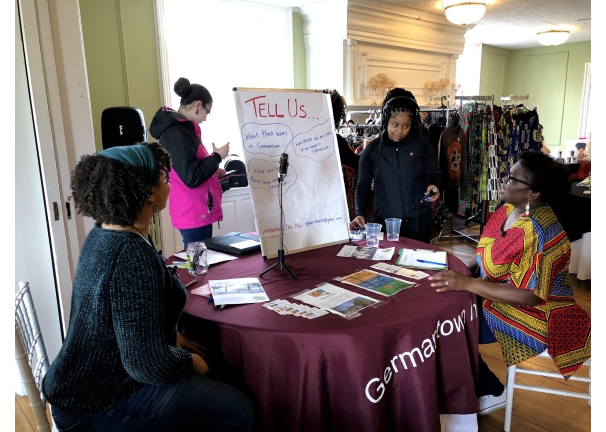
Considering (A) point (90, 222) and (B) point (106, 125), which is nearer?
(A) point (90, 222)

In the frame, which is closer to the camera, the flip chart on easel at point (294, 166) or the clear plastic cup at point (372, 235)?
the flip chart on easel at point (294, 166)

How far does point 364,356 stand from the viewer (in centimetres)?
119

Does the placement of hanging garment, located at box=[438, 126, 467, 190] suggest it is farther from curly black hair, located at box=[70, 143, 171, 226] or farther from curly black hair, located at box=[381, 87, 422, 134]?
curly black hair, located at box=[70, 143, 171, 226]

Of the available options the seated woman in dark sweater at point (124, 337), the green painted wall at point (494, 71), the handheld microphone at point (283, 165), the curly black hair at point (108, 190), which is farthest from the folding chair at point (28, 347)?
the green painted wall at point (494, 71)

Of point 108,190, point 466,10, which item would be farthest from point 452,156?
point 108,190

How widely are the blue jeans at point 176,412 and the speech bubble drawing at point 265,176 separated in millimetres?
865

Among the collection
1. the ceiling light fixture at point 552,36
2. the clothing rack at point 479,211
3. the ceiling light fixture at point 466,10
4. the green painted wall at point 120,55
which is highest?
the ceiling light fixture at point 552,36

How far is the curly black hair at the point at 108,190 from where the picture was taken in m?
1.11

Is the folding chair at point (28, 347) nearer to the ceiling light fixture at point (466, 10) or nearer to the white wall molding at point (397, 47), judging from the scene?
A: the white wall molding at point (397, 47)
